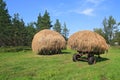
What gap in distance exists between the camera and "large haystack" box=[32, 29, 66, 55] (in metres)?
32.1

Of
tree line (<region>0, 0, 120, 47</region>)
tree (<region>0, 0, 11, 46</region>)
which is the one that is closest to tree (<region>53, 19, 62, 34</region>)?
tree line (<region>0, 0, 120, 47</region>)

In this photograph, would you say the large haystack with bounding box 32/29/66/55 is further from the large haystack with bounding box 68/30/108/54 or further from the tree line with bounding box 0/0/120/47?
the tree line with bounding box 0/0/120/47

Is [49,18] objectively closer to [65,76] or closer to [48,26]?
[48,26]

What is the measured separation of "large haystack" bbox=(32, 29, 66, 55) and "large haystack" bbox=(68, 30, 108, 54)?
321 inches

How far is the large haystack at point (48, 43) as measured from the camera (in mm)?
32094

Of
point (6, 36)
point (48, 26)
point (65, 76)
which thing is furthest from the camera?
point (48, 26)

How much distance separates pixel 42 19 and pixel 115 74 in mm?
72254

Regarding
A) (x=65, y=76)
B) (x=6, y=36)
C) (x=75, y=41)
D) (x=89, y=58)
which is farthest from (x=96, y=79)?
(x=6, y=36)

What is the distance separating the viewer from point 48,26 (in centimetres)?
8569

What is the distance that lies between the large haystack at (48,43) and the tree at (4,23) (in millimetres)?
31727

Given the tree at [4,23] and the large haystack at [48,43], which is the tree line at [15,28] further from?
the large haystack at [48,43]

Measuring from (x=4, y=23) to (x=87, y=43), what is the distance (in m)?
44.9

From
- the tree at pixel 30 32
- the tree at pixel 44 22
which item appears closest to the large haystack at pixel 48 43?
the tree at pixel 30 32

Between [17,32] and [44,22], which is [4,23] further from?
[44,22]
